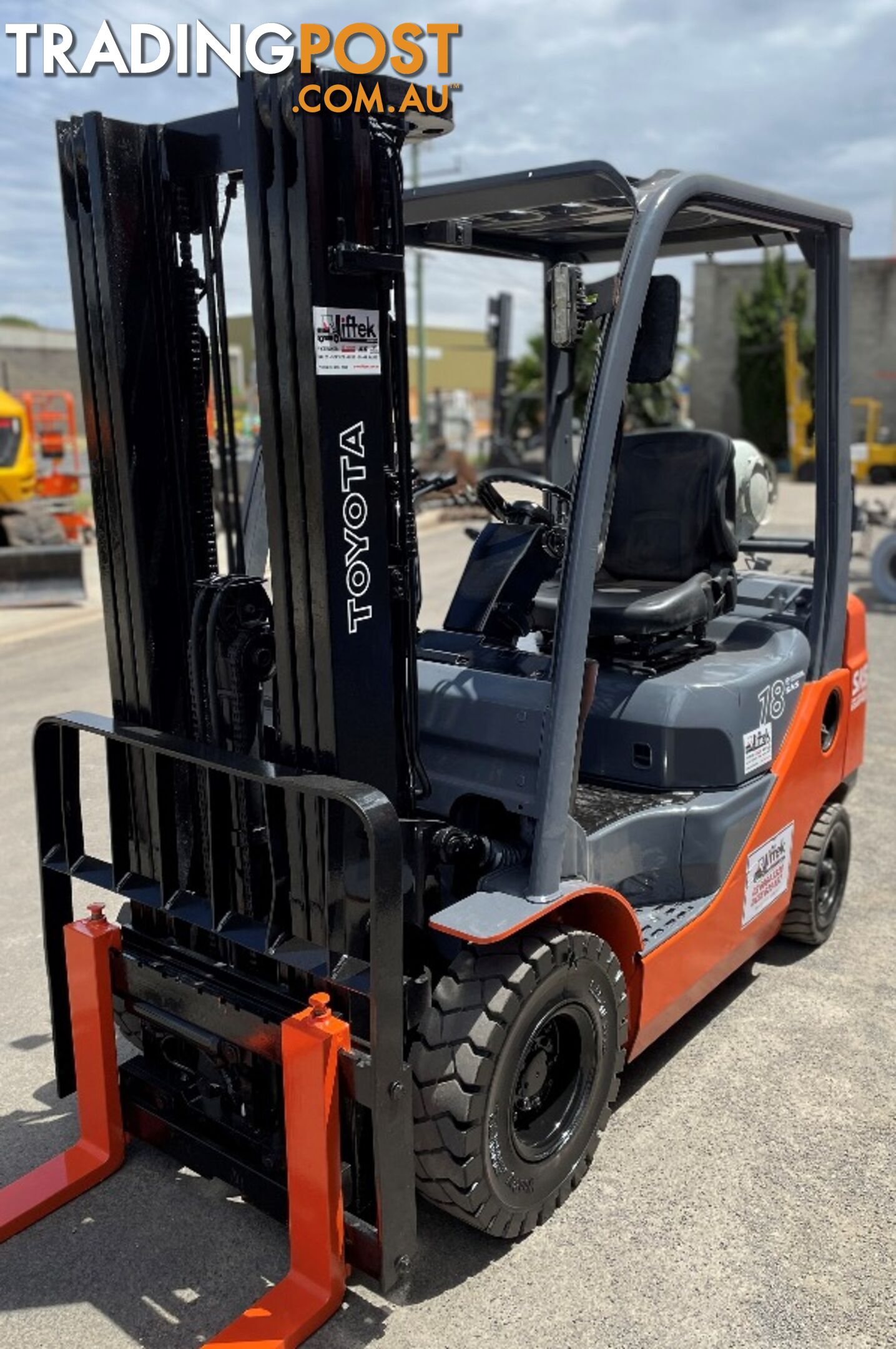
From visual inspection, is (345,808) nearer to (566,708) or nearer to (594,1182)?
(566,708)

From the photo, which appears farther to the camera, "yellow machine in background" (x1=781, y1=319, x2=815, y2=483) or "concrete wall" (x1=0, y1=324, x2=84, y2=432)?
"concrete wall" (x1=0, y1=324, x2=84, y2=432)

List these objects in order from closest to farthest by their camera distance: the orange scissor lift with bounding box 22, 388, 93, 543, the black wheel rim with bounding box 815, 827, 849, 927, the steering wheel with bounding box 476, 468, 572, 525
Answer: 1. the steering wheel with bounding box 476, 468, 572, 525
2. the black wheel rim with bounding box 815, 827, 849, 927
3. the orange scissor lift with bounding box 22, 388, 93, 543

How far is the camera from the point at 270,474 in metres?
2.54

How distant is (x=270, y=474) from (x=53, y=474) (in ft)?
50.1

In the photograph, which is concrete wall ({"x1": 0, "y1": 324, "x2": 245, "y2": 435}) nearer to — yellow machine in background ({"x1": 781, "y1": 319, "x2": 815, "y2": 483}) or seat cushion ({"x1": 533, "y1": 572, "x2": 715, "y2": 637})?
yellow machine in background ({"x1": 781, "y1": 319, "x2": 815, "y2": 483})

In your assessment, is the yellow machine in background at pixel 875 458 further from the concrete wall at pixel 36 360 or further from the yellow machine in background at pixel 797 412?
the concrete wall at pixel 36 360

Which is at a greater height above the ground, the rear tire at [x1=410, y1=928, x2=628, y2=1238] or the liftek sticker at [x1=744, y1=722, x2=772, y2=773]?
the liftek sticker at [x1=744, y1=722, x2=772, y2=773]

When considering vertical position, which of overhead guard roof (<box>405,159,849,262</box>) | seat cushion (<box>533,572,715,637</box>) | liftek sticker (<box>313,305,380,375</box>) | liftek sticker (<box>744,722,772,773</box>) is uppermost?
overhead guard roof (<box>405,159,849,262</box>)

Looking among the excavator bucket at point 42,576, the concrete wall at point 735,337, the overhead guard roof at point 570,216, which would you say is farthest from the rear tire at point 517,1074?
the concrete wall at point 735,337

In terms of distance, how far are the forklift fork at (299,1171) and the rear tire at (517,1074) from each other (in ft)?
0.81

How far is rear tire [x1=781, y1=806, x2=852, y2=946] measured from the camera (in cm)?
420

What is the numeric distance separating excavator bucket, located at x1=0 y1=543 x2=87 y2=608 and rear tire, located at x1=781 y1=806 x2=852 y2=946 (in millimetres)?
9866

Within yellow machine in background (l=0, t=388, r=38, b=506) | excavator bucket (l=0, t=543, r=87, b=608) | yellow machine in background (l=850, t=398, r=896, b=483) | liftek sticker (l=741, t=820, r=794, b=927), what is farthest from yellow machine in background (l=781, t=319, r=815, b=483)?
liftek sticker (l=741, t=820, r=794, b=927)

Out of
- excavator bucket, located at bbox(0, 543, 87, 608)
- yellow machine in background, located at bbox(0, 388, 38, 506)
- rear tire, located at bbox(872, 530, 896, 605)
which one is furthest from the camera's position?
yellow machine in background, located at bbox(0, 388, 38, 506)
